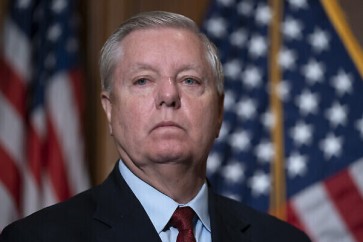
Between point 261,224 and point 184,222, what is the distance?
1.11ft

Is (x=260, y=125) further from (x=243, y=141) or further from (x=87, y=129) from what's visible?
(x=87, y=129)

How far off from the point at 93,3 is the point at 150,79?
4.09 feet

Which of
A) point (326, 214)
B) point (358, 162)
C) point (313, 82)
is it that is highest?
point (313, 82)

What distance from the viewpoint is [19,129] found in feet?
8.48

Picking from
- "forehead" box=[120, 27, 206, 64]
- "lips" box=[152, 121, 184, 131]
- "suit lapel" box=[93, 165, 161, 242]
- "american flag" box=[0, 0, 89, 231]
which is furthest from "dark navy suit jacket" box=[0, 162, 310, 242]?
"american flag" box=[0, 0, 89, 231]

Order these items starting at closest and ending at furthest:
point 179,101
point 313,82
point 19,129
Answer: point 179,101 < point 19,129 < point 313,82

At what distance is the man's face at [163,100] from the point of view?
1651mm

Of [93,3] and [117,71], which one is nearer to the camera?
[117,71]

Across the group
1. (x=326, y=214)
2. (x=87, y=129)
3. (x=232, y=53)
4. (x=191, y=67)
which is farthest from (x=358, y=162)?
(x=191, y=67)

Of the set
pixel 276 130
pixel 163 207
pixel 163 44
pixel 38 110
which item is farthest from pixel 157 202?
pixel 276 130

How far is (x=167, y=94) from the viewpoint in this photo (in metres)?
1.63

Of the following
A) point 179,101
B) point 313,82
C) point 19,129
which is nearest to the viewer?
point 179,101

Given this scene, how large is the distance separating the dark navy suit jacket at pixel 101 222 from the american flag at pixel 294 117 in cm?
95

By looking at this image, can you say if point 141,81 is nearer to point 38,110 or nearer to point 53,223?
point 53,223
